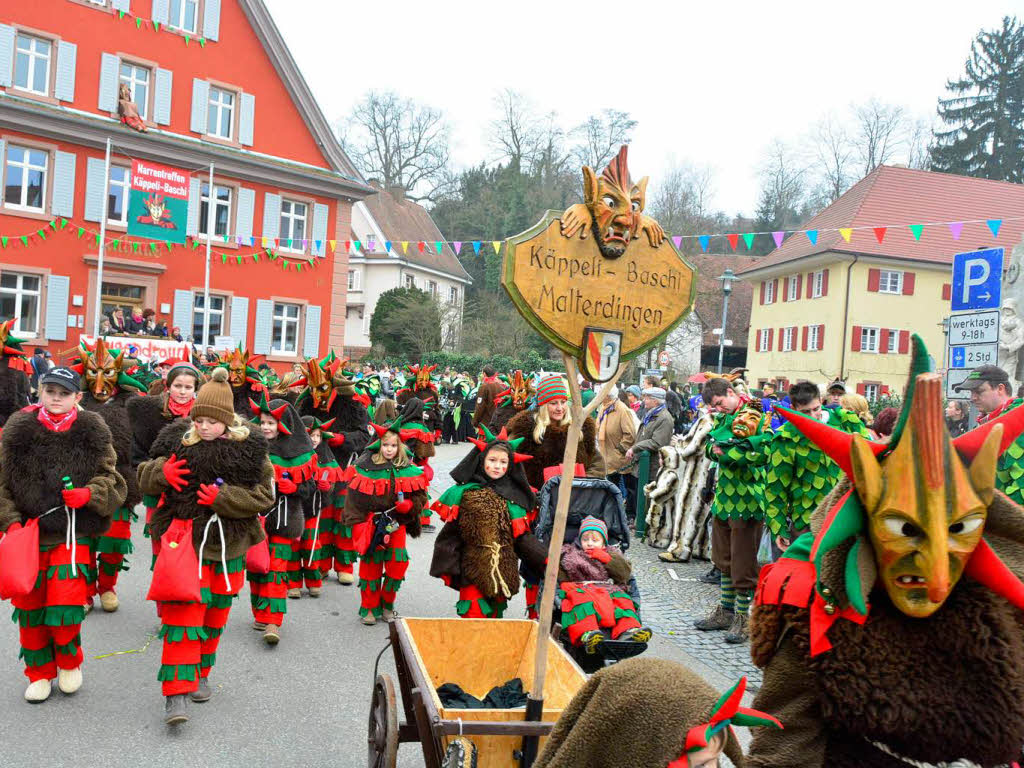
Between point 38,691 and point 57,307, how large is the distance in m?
23.0

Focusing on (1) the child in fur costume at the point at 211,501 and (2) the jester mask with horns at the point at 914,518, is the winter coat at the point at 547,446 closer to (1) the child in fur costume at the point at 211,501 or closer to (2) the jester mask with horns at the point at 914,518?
(1) the child in fur costume at the point at 211,501

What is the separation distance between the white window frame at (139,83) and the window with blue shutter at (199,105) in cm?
133

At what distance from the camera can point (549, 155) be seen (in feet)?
167

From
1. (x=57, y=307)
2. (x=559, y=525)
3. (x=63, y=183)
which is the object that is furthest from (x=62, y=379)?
(x=63, y=183)

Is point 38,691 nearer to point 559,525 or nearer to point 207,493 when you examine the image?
point 207,493

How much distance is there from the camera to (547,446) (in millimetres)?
7348

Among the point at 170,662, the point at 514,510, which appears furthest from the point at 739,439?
the point at 170,662

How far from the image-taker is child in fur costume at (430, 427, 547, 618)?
5641 mm

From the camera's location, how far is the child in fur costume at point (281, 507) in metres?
6.61

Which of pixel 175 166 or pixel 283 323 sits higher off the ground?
pixel 175 166

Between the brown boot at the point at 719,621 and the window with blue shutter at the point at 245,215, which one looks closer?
the brown boot at the point at 719,621

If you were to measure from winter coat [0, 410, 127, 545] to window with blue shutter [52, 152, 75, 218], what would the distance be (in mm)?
23006

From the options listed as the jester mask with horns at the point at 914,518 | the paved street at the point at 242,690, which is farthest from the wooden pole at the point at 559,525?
the paved street at the point at 242,690

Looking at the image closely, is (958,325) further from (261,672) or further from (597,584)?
(261,672)
